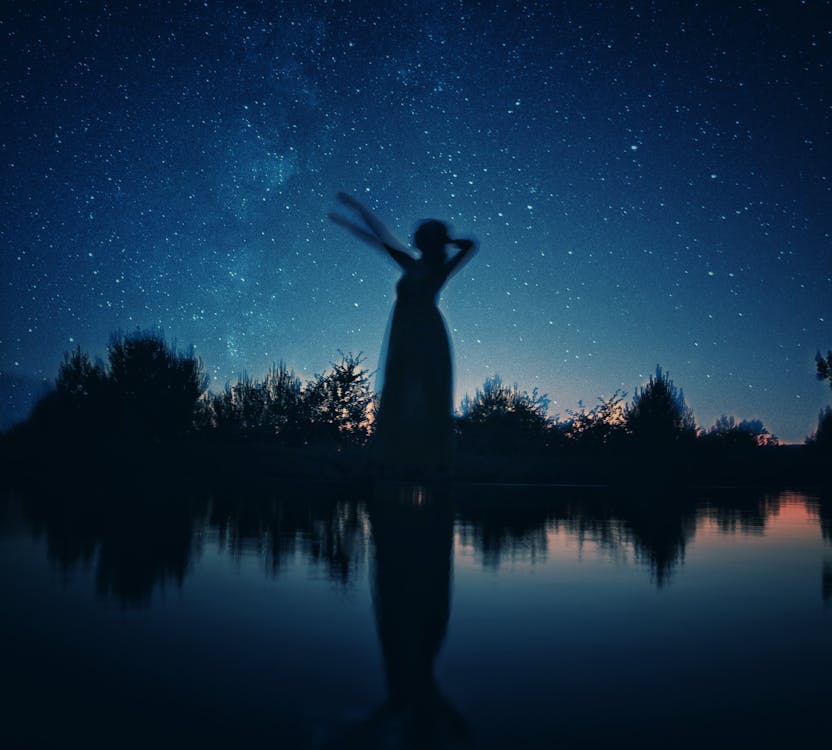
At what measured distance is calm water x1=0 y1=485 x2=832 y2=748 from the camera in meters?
2.06

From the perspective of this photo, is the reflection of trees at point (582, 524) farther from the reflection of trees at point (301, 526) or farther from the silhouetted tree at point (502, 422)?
the silhouetted tree at point (502, 422)

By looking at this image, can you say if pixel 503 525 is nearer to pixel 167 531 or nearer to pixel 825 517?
pixel 167 531

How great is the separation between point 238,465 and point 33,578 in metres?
17.0

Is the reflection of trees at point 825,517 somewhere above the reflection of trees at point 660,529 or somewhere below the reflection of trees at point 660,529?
above

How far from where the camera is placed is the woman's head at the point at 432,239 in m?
9.50

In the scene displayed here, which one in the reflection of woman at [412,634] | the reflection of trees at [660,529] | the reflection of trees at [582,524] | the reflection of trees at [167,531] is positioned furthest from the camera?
the reflection of trees at [582,524]

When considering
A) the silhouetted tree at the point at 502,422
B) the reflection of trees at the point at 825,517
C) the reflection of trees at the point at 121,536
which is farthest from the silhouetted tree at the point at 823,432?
the reflection of trees at the point at 121,536

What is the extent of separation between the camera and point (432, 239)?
9492 mm

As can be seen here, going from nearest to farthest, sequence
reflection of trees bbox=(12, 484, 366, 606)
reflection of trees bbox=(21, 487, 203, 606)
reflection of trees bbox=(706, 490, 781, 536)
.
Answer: reflection of trees bbox=(21, 487, 203, 606), reflection of trees bbox=(12, 484, 366, 606), reflection of trees bbox=(706, 490, 781, 536)

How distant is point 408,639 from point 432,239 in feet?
24.2

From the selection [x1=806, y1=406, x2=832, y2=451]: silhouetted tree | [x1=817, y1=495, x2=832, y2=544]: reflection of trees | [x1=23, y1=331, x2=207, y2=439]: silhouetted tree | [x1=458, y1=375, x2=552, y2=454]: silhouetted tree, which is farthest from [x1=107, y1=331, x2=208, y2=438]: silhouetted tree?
[x1=806, y1=406, x2=832, y2=451]: silhouetted tree

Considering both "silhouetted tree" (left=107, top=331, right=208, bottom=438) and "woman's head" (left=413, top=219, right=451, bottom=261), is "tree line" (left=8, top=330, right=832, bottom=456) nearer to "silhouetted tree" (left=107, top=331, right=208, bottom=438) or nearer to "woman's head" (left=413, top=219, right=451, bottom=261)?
"silhouetted tree" (left=107, top=331, right=208, bottom=438)

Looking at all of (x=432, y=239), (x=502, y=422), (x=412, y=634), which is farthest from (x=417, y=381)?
(x=502, y=422)

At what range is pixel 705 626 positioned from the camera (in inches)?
134
